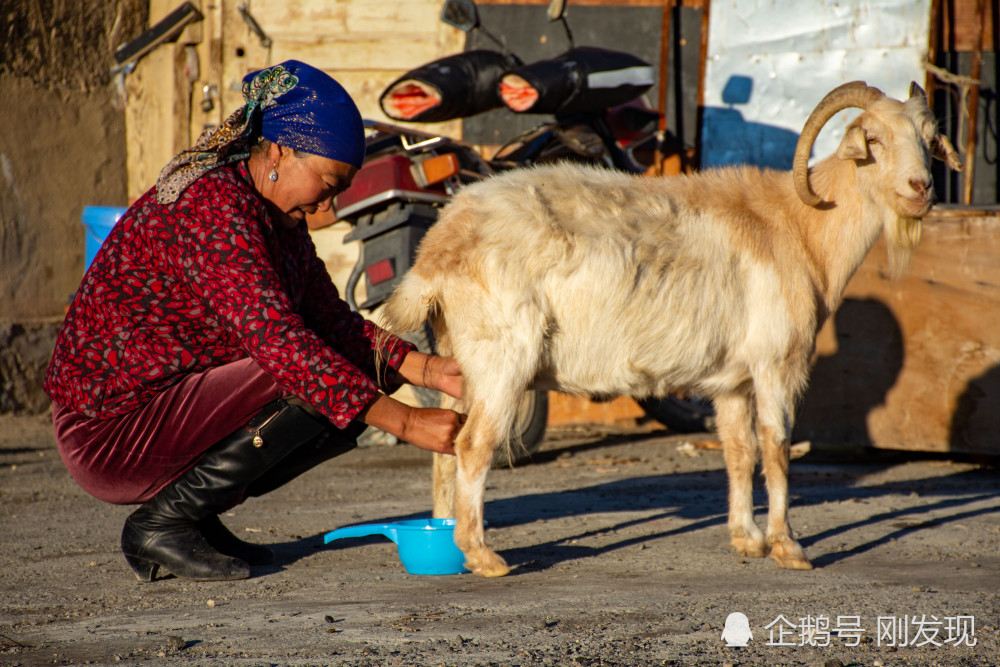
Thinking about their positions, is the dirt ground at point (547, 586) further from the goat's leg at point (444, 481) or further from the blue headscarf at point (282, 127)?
the blue headscarf at point (282, 127)

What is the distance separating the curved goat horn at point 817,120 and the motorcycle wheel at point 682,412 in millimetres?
3369

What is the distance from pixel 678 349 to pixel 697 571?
860 millimetres

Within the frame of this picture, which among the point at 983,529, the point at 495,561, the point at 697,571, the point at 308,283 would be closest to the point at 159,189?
the point at 308,283

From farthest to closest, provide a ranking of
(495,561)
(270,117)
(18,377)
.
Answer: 1. (18,377)
2. (495,561)
3. (270,117)

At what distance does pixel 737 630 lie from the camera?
283cm

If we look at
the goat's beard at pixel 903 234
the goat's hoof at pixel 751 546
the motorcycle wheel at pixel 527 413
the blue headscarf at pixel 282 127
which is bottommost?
the motorcycle wheel at pixel 527 413

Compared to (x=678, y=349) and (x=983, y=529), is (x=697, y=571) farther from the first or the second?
(x=983, y=529)

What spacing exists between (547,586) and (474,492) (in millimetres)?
423

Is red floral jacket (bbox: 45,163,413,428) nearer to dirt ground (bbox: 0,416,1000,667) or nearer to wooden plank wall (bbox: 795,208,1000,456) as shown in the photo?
dirt ground (bbox: 0,416,1000,667)

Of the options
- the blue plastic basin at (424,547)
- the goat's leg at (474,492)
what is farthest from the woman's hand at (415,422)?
the blue plastic basin at (424,547)

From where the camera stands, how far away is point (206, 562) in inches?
136

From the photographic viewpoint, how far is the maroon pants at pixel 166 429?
3.34 meters

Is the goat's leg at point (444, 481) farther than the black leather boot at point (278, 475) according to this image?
Yes

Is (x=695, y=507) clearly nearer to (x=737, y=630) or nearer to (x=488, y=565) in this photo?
(x=488, y=565)
